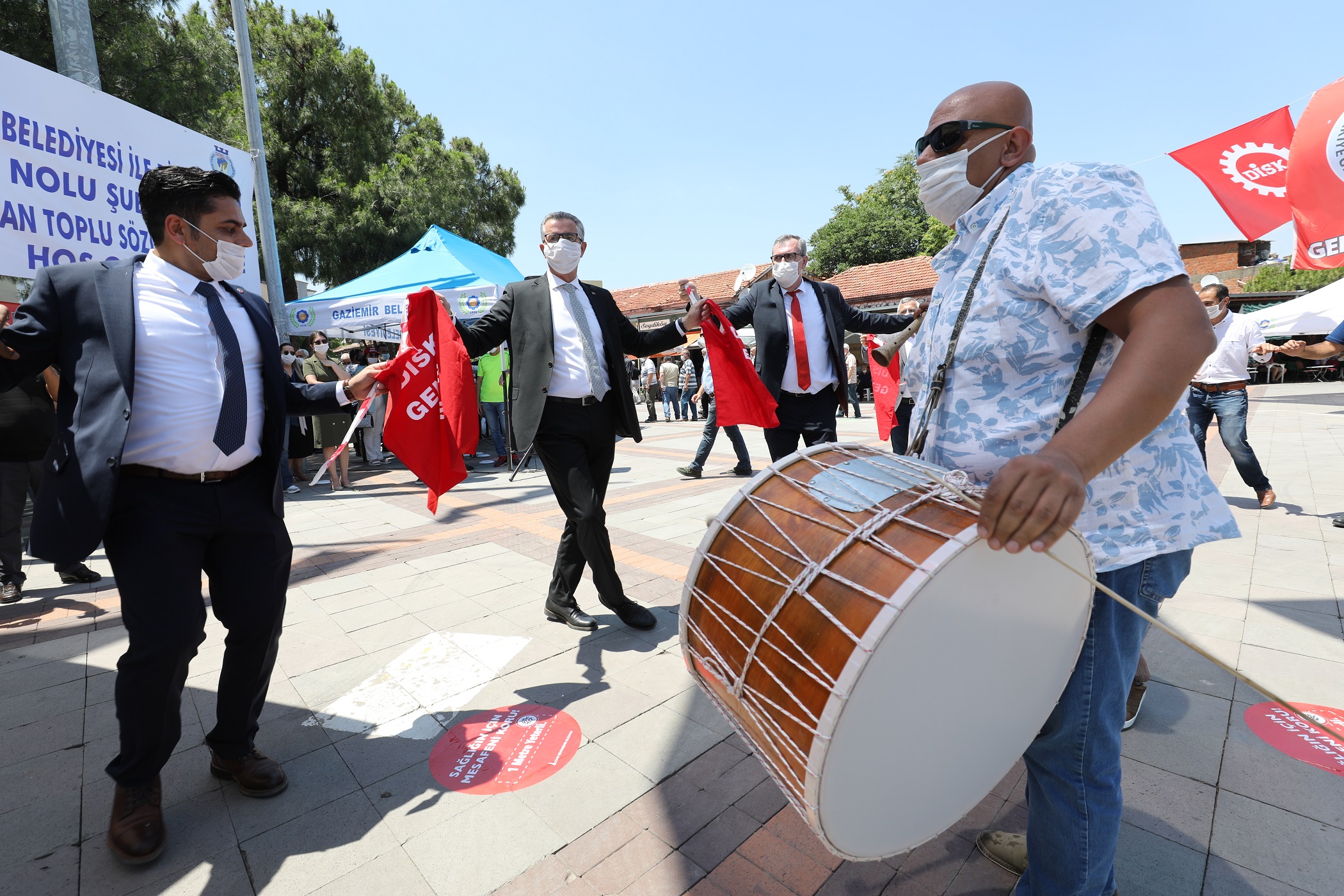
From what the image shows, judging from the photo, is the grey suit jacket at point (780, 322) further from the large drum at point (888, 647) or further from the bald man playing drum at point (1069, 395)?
the large drum at point (888, 647)

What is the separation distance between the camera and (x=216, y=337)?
2154 mm

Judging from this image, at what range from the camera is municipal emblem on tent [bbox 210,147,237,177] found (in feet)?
18.7

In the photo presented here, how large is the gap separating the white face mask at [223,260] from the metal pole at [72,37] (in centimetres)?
419

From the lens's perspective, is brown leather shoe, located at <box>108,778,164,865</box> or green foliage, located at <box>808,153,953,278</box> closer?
brown leather shoe, located at <box>108,778,164,865</box>

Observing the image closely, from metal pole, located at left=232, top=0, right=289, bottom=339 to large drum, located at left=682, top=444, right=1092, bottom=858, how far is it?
8.67 m

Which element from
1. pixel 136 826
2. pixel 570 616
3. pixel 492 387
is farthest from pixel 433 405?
pixel 492 387

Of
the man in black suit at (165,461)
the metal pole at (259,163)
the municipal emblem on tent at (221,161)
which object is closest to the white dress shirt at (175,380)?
the man in black suit at (165,461)

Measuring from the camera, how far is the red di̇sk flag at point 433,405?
9.34 feet

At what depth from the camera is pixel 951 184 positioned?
62.3 inches

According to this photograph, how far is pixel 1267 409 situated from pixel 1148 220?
18.2m

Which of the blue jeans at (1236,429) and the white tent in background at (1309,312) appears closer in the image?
the blue jeans at (1236,429)

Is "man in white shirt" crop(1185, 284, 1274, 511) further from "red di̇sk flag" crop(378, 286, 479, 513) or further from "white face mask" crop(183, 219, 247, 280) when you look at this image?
"white face mask" crop(183, 219, 247, 280)

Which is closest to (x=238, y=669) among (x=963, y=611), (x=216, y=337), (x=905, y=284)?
(x=216, y=337)

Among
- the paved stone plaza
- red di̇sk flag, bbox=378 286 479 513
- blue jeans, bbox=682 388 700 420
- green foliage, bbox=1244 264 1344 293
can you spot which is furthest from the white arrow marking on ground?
green foliage, bbox=1244 264 1344 293
